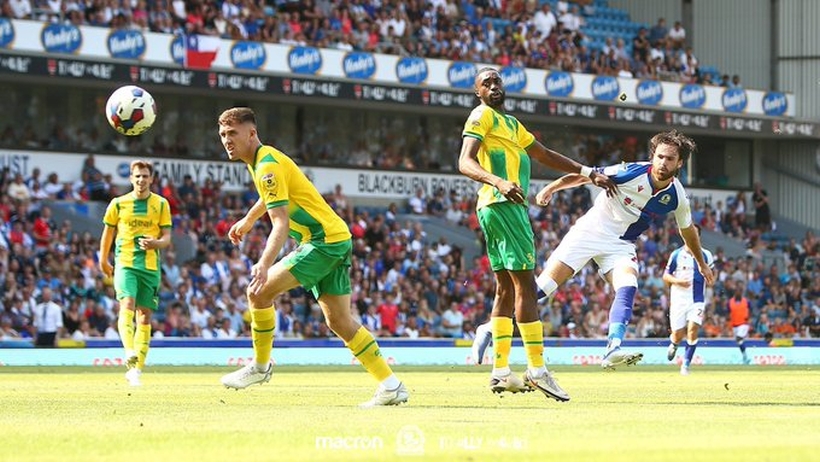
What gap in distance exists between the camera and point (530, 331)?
12.6m

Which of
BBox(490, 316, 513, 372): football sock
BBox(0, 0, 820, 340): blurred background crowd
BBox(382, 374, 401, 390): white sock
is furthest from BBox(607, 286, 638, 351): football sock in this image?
BBox(0, 0, 820, 340): blurred background crowd

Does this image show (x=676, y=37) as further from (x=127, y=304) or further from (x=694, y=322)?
(x=127, y=304)

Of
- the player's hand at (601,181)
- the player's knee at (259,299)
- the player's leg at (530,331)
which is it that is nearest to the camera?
the player's knee at (259,299)

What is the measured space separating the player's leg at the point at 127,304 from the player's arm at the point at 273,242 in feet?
18.5

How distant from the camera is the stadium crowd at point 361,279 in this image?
28.3 meters

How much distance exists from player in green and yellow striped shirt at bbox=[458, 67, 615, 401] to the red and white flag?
2214 cm

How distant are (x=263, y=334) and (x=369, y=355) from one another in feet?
3.39

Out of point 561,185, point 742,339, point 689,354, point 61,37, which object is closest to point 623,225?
point 561,185

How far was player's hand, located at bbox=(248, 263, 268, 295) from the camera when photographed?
1117 centimetres

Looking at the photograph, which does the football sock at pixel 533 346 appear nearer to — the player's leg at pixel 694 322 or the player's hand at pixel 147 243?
the player's hand at pixel 147 243

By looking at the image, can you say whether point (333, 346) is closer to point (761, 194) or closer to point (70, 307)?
point (70, 307)

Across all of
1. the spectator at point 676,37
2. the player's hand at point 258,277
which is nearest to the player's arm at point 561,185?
the player's hand at point 258,277

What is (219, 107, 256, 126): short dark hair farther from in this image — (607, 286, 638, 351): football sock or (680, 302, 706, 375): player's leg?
(680, 302, 706, 375): player's leg

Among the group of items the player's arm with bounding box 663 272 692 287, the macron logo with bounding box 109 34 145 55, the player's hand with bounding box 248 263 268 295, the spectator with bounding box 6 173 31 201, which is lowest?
the player's arm with bounding box 663 272 692 287
